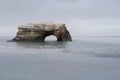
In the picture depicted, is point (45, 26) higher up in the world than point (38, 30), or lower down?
higher up

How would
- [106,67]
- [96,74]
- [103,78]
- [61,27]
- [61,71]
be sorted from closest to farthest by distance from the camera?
[103,78], [96,74], [61,71], [106,67], [61,27]

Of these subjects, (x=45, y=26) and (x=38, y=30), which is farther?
(x=38, y=30)

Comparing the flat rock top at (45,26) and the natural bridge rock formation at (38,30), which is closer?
the flat rock top at (45,26)

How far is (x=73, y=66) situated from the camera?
86.3ft

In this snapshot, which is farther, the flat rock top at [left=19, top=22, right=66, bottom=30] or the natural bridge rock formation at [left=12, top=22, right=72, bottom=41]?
the natural bridge rock formation at [left=12, top=22, right=72, bottom=41]

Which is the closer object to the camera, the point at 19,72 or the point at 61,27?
the point at 19,72

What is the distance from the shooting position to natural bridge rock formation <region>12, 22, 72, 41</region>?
2687 inches

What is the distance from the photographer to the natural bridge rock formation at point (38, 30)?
2687 inches

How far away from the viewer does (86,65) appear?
2677cm

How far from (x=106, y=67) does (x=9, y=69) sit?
25.2ft

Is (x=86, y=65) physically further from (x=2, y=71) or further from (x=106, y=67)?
(x=2, y=71)

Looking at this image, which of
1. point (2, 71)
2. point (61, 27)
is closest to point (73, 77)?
point (2, 71)

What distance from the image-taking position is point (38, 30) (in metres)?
68.6

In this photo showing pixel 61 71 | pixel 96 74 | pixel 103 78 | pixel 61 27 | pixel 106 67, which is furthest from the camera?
pixel 61 27
